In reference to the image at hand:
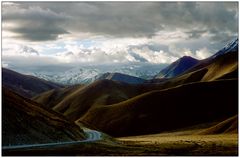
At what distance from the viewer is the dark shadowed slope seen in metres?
90.4

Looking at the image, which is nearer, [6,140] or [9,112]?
[6,140]

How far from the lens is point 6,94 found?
4601 inches

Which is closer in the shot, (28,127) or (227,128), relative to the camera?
(28,127)

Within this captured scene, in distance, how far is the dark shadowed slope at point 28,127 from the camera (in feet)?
297

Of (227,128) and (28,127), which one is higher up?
(227,128)

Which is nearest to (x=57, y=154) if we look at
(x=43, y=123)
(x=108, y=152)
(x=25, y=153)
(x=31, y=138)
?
(x=25, y=153)

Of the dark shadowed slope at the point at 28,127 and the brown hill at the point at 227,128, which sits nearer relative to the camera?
the dark shadowed slope at the point at 28,127

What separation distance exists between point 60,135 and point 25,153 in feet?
88.9

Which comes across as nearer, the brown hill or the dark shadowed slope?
the dark shadowed slope

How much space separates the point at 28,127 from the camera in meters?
97.9

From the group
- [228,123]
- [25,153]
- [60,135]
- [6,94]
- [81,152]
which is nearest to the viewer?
[25,153]

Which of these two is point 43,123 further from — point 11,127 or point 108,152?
point 108,152

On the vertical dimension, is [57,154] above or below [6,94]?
below

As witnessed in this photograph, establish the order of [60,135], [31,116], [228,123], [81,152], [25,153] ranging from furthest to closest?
1. [228,123]
2. [31,116]
3. [60,135]
4. [81,152]
5. [25,153]
